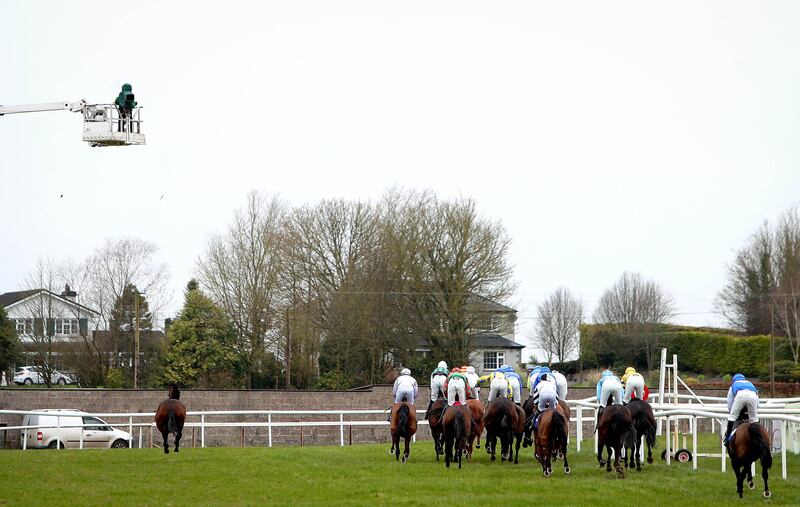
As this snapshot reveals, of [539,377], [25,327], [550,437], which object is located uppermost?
[25,327]

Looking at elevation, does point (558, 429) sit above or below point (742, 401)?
below

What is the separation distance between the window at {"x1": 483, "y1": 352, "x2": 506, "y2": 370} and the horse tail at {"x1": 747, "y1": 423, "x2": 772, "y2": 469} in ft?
176

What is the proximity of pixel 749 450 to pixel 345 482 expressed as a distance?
19.6ft

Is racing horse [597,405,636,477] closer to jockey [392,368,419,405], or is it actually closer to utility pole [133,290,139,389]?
jockey [392,368,419,405]

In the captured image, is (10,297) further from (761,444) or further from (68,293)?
(761,444)

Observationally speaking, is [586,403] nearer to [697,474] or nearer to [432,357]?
[697,474]

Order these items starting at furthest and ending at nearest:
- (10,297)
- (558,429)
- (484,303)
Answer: (10,297) → (484,303) → (558,429)

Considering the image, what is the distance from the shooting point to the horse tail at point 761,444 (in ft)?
50.4

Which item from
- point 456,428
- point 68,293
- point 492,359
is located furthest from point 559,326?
point 456,428

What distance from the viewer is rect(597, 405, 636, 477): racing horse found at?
18.2 meters

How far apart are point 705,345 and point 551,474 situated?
140 ft

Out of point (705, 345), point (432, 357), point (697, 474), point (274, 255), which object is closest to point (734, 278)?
point (705, 345)

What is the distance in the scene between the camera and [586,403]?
2294 centimetres

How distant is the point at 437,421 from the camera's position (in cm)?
2212
